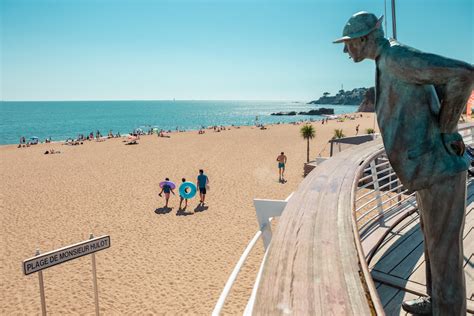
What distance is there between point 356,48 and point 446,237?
47.8 inches

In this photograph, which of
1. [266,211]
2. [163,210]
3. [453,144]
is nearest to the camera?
[453,144]

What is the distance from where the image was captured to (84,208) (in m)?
13.9

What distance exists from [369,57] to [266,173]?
1741 centimetres

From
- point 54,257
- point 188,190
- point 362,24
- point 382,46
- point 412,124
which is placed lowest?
point 188,190

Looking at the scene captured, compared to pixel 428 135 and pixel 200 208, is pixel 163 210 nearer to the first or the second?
pixel 200 208

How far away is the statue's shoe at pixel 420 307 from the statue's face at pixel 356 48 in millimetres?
1809

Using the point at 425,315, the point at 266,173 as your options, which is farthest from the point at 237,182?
the point at 425,315

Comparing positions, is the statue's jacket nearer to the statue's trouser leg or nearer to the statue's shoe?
the statue's trouser leg

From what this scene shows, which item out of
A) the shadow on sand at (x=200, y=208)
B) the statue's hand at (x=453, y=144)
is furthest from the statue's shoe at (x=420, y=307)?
the shadow on sand at (x=200, y=208)

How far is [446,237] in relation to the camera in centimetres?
189

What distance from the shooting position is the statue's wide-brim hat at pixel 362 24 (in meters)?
1.90

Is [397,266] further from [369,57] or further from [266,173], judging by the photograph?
[266,173]

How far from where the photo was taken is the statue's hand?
177 centimetres

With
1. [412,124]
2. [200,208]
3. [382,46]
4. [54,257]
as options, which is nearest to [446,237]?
[412,124]
